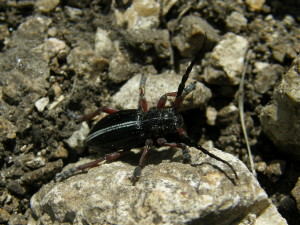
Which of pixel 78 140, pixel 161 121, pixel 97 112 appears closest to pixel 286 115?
pixel 161 121

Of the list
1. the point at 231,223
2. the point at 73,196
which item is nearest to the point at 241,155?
the point at 231,223

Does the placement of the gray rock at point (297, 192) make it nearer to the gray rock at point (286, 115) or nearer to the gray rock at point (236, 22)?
the gray rock at point (286, 115)

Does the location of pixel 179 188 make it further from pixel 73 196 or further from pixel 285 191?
pixel 285 191

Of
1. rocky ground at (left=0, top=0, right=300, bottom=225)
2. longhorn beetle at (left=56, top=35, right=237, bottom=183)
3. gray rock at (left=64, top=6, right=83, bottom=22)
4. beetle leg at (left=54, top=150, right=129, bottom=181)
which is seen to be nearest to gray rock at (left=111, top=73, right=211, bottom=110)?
rocky ground at (left=0, top=0, right=300, bottom=225)

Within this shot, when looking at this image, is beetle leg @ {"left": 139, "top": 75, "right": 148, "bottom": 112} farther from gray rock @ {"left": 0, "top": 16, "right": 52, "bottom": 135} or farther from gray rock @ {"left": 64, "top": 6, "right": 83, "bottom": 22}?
gray rock @ {"left": 64, "top": 6, "right": 83, "bottom": 22}

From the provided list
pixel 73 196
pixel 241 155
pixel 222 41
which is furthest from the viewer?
pixel 222 41

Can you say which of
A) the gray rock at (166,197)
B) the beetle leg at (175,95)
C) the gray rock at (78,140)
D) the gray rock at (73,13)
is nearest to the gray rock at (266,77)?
the beetle leg at (175,95)

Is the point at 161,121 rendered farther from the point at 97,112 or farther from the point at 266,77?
the point at 266,77
